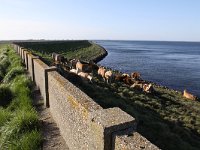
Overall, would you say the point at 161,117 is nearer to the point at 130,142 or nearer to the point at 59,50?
the point at 130,142

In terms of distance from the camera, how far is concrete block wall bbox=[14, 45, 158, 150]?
5.03 m

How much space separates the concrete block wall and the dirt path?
199 mm

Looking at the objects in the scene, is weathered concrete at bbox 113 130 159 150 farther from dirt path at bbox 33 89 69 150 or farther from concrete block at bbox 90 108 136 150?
dirt path at bbox 33 89 69 150

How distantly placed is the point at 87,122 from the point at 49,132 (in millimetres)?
3390

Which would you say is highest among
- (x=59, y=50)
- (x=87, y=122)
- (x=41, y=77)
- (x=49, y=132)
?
(x=87, y=122)

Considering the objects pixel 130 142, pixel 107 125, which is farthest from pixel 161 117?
pixel 130 142

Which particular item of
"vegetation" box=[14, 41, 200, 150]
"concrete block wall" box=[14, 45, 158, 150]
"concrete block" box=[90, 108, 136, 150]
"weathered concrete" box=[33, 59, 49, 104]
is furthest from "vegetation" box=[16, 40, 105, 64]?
"concrete block" box=[90, 108, 136, 150]

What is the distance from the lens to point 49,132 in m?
9.12

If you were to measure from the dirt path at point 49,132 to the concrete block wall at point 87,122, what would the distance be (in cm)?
20

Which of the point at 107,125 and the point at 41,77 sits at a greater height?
the point at 107,125

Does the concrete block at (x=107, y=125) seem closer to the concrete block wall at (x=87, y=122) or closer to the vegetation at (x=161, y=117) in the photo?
the concrete block wall at (x=87, y=122)

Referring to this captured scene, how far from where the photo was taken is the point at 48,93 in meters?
11.5

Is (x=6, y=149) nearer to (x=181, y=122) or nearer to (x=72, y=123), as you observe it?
(x=72, y=123)

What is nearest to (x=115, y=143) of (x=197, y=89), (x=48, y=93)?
(x=48, y=93)
